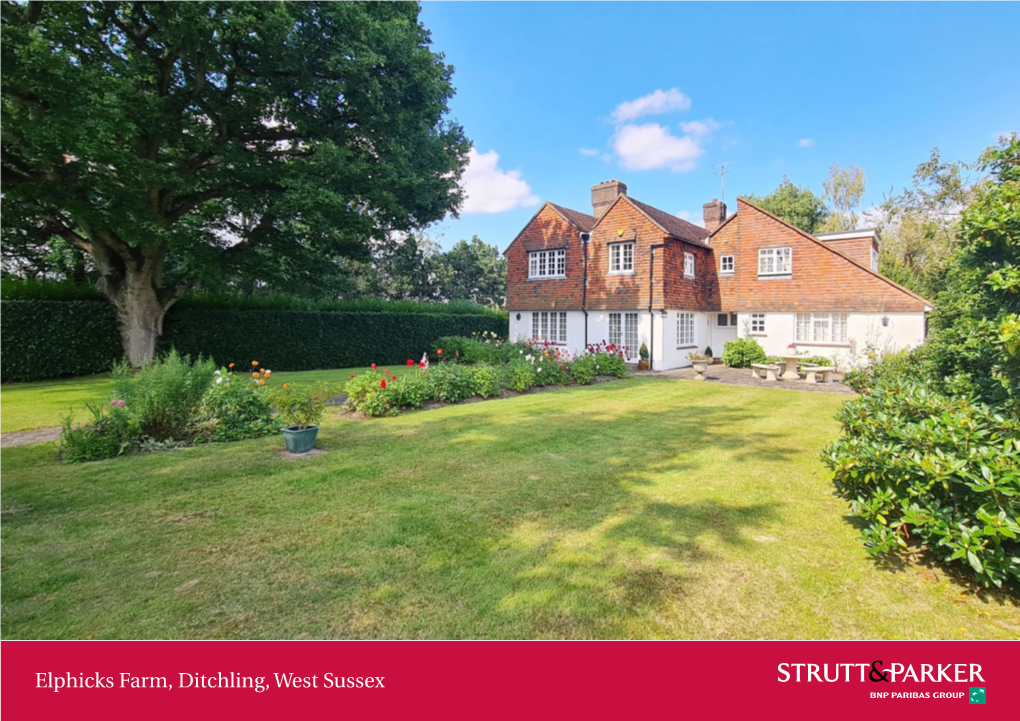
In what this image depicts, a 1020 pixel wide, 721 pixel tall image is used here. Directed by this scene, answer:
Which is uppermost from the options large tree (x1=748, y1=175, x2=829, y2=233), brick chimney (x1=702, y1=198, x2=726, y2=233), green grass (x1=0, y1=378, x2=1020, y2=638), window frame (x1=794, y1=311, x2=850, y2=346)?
large tree (x1=748, y1=175, x2=829, y2=233)

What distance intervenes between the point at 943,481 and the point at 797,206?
1664 inches

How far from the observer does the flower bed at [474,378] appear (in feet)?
34.6

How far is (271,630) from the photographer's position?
293cm

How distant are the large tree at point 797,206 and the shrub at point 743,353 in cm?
2223

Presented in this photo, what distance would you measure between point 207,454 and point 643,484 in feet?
20.7

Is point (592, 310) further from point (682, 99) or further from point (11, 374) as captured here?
point (11, 374)

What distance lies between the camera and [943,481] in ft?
11.4

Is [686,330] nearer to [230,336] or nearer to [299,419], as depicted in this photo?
[299,419]

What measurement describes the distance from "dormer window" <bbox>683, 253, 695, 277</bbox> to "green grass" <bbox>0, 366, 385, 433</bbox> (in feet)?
52.9

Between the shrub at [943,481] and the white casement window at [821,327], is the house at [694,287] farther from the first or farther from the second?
the shrub at [943,481]

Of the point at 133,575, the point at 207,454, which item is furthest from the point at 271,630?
the point at 207,454

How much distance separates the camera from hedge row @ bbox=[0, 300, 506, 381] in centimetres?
1448

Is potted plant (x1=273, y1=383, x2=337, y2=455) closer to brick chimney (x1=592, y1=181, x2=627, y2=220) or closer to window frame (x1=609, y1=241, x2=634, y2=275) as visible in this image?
window frame (x1=609, y1=241, x2=634, y2=275)

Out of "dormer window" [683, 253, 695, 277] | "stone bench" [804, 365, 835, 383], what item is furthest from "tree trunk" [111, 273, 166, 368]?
"stone bench" [804, 365, 835, 383]
